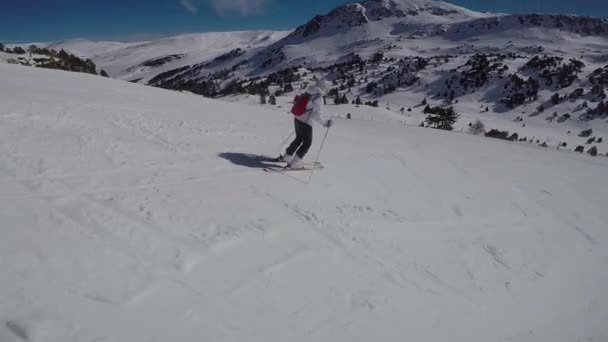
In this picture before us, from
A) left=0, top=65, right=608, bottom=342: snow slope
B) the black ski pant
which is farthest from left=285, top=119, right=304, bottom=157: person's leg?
left=0, top=65, right=608, bottom=342: snow slope

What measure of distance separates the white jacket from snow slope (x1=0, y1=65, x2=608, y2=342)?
133 cm

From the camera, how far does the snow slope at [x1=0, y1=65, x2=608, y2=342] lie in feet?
11.7

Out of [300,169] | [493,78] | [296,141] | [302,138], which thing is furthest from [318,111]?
[493,78]

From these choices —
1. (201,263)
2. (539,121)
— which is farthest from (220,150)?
(539,121)

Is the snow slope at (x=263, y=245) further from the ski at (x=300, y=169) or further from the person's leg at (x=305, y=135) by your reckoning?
the person's leg at (x=305, y=135)

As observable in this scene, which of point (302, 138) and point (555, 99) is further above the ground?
point (555, 99)

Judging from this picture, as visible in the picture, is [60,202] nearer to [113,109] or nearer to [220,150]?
[220,150]

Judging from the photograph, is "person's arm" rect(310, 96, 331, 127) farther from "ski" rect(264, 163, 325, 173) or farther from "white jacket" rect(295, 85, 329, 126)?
"ski" rect(264, 163, 325, 173)

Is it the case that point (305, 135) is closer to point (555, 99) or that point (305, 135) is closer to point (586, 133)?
point (586, 133)

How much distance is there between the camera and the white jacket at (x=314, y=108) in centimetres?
800

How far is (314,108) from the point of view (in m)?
8.01

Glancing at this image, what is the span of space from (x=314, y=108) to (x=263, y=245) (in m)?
4.01

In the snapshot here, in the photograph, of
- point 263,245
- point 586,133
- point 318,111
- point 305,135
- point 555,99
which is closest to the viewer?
point 263,245

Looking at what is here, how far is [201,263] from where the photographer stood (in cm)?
426
